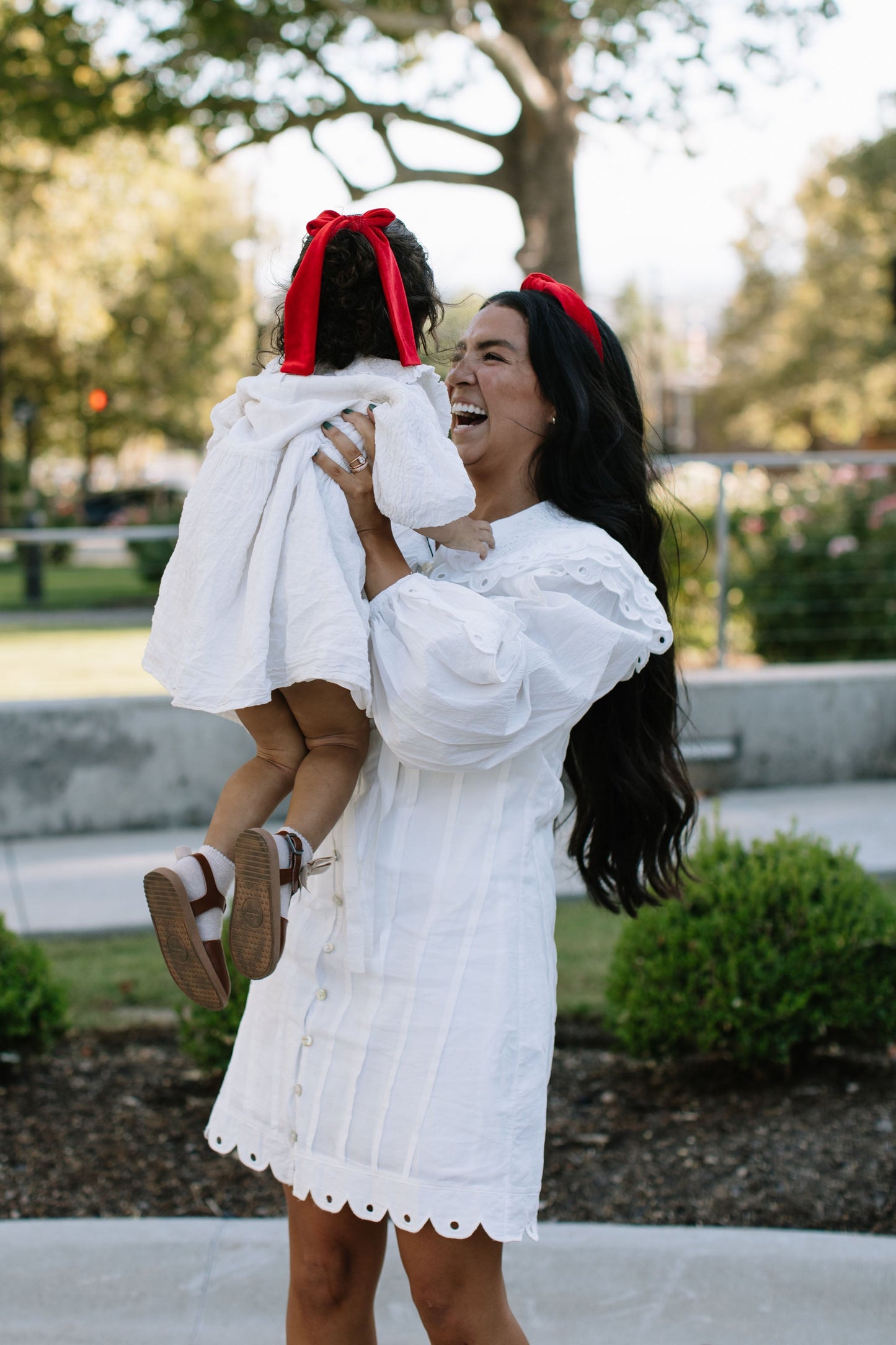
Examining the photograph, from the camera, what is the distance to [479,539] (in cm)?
202

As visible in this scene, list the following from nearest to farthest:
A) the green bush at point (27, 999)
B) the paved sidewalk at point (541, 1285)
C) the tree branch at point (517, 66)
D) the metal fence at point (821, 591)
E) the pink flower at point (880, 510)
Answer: the paved sidewalk at point (541, 1285)
the green bush at point (27, 999)
the metal fence at point (821, 591)
the pink flower at point (880, 510)
the tree branch at point (517, 66)

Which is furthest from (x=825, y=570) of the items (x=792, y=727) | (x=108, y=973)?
(x=108, y=973)

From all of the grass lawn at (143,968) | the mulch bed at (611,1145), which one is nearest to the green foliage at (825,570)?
the grass lawn at (143,968)

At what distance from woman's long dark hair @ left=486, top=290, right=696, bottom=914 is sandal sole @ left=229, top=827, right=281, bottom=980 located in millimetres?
789

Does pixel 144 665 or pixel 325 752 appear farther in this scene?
pixel 144 665

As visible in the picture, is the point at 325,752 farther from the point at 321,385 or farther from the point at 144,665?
the point at 321,385

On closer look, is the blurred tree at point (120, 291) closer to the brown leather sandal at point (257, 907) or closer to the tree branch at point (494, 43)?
the tree branch at point (494, 43)

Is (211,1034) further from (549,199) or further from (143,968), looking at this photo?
(549,199)

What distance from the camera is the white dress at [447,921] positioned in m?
1.83

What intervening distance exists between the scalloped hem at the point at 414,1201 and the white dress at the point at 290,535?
0.68 m

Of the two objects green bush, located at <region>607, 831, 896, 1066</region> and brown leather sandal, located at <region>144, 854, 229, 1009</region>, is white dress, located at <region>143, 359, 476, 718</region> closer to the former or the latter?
brown leather sandal, located at <region>144, 854, 229, 1009</region>

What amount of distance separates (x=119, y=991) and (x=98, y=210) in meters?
21.1

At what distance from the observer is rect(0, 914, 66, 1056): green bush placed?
3.75 metres

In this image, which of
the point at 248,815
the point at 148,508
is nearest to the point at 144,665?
the point at 248,815
